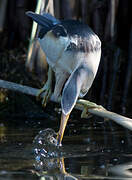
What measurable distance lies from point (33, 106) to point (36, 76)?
0.56 meters

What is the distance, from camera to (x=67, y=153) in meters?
5.08

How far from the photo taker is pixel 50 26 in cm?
603

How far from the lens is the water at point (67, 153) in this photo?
4199mm

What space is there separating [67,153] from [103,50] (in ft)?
11.6

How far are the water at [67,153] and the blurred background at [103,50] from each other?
3.75 ft

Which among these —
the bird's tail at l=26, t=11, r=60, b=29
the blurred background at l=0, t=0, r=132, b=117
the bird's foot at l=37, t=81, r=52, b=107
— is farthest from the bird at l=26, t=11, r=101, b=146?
the blurred background at l=0, t=0, r=132, b=117

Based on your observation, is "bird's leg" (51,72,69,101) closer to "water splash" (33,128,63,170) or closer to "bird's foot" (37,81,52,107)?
"bird's foot" (37,81,52,107)

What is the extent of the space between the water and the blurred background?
1.14 meters

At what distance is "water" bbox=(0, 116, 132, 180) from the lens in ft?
13.8

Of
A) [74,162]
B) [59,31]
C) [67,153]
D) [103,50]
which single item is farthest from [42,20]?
[103,50]

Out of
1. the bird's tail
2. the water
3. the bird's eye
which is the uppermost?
the bird's tail

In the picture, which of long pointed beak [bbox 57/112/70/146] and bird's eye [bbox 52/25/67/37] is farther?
bird's eye [bbox 52/25/67/37]

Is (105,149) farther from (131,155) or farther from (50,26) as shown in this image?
(50,26)

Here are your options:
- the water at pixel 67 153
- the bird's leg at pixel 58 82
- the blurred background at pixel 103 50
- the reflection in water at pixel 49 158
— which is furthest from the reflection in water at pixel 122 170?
the blurred background at pixel 103 50
